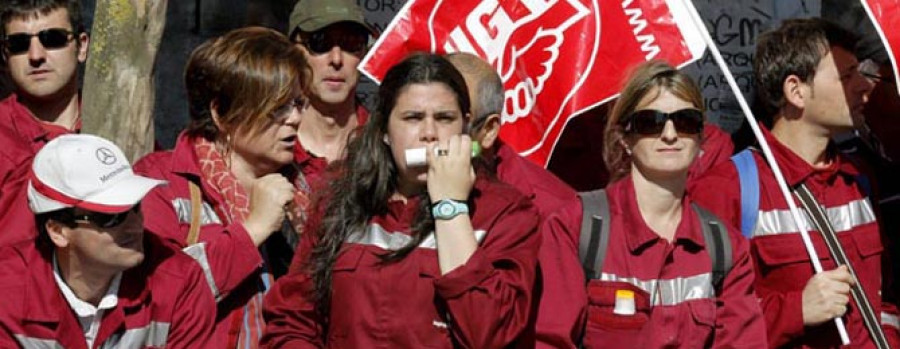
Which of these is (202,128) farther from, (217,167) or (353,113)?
(353,113)

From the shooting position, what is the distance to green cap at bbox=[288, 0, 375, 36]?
7340 millimetres

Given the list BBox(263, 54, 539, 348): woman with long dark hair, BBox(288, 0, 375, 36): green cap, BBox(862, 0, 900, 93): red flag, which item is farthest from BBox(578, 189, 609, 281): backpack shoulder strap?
BBox(288, 0, 375, 36): green cap

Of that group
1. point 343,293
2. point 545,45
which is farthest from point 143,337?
point 545,45

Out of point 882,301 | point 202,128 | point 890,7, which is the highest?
point 890,7

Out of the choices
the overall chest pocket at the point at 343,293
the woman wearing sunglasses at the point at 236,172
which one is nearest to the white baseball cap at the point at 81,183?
the woman wearing sunglasses at the point at 236,172

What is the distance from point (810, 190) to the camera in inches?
→ 267

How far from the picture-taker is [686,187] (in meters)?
6.41

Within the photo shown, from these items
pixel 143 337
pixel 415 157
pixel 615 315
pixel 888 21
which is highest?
pixel 888 21

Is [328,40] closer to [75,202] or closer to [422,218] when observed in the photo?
[422,218]

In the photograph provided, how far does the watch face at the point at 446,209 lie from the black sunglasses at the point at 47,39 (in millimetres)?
2142

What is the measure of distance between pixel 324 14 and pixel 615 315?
1994 mm

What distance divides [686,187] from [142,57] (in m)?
2.05

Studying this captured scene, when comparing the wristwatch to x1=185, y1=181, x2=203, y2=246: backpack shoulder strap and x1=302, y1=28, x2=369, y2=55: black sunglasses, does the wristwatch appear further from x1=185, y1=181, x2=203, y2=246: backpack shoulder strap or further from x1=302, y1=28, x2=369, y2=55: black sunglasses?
x1=302, y1=28, x2=369, y2=55: black sunglasses

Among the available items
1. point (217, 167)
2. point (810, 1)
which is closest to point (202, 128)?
point (217, 167)
